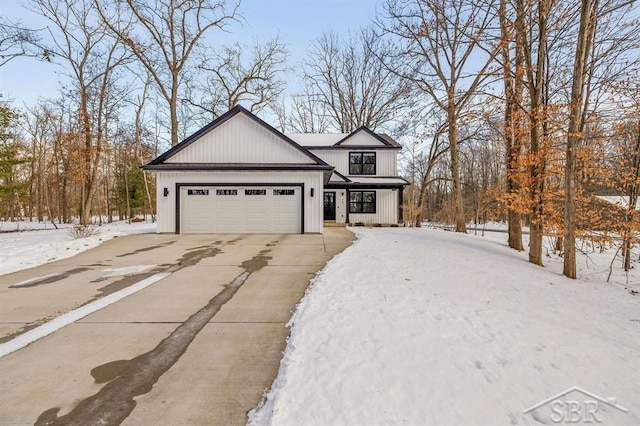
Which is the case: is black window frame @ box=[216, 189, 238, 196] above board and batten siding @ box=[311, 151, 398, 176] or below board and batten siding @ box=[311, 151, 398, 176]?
below

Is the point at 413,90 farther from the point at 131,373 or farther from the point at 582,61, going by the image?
the point at 131,373

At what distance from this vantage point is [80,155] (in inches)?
768

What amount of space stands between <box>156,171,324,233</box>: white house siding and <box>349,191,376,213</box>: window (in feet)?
22.6

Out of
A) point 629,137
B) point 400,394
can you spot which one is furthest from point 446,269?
point 629,137

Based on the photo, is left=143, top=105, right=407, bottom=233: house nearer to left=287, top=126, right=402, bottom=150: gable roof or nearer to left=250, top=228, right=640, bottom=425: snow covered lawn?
left=250, top=228, right=640, bottom=425: snow covered lawn

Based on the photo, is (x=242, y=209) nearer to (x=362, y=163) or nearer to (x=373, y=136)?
(x=362, y=163)

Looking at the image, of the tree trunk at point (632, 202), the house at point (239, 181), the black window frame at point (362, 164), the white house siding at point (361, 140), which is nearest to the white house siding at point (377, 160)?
the black window frame at point (362, 164)

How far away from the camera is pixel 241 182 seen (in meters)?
13.6

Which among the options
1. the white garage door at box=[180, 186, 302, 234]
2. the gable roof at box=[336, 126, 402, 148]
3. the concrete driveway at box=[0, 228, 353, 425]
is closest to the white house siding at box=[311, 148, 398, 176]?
the gable roof at box=[336, 126, 402, 148]

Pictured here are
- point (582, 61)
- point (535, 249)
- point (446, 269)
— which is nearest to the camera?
point (446, 269)

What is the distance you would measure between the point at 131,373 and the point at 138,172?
3373 cm

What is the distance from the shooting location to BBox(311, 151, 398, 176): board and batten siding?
68.9ft

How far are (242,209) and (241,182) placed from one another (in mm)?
1205

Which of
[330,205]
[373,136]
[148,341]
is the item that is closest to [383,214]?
[330,205]
